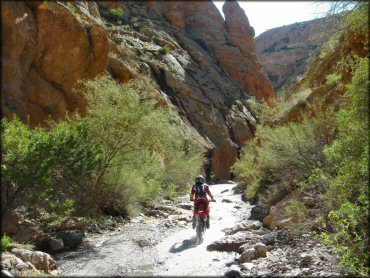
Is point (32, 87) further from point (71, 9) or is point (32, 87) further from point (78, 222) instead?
point (78, 222)

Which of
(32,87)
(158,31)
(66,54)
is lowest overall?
(32,87)

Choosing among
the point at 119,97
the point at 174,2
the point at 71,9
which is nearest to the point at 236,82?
the point at 174,2

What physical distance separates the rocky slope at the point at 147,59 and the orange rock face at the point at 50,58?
0.16ft

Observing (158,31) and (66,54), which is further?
(158,31)

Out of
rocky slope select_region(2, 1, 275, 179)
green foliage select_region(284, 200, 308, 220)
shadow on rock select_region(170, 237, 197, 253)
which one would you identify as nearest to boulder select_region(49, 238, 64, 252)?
shadow on rock select_region(170, 237, 197, 253)

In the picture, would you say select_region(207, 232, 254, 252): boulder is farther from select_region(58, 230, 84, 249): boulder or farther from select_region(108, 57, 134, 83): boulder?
select_region(108, 57, 134, 83): boulder

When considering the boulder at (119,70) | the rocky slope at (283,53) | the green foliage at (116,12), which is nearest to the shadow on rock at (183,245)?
the boulder at (119,70)

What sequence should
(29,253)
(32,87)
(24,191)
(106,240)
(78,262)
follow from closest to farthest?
(29,253)
(78,262)
(24,191)
(106,240)
(32,87)

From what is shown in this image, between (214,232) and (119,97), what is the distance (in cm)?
598

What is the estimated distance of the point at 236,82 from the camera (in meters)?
58.7

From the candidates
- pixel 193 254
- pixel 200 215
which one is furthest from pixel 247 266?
pixel 200 215

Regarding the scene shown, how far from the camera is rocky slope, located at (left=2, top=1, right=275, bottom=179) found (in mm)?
16828

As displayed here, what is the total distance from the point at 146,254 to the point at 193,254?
1204 millimetres

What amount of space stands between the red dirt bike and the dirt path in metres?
0.33
